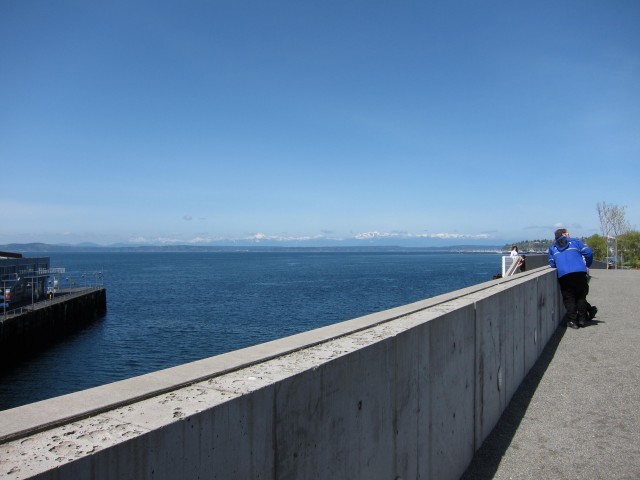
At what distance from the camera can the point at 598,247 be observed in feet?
183

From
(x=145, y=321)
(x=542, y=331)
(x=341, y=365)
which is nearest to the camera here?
(x=341, y=365)

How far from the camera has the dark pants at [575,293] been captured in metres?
11.3

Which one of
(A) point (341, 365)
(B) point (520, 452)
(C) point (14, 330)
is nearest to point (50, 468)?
(A) point (341, 365)

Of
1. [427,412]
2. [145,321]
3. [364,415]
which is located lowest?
[145,321]

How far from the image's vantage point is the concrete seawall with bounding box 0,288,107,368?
30.2m

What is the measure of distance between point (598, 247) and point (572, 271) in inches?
1969

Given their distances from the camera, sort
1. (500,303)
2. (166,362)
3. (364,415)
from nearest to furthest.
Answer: (364,415)
(500,303)
(166,362)

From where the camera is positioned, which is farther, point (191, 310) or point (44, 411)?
point (191, 310)

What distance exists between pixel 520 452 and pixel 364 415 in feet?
8.95

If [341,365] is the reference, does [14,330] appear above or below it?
below

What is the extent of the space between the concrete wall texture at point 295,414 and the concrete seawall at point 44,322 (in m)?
29.8

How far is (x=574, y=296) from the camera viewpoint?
37.8 feet

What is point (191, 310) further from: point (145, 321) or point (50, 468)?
point (50, 468)

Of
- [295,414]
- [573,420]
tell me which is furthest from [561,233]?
[295,414]
